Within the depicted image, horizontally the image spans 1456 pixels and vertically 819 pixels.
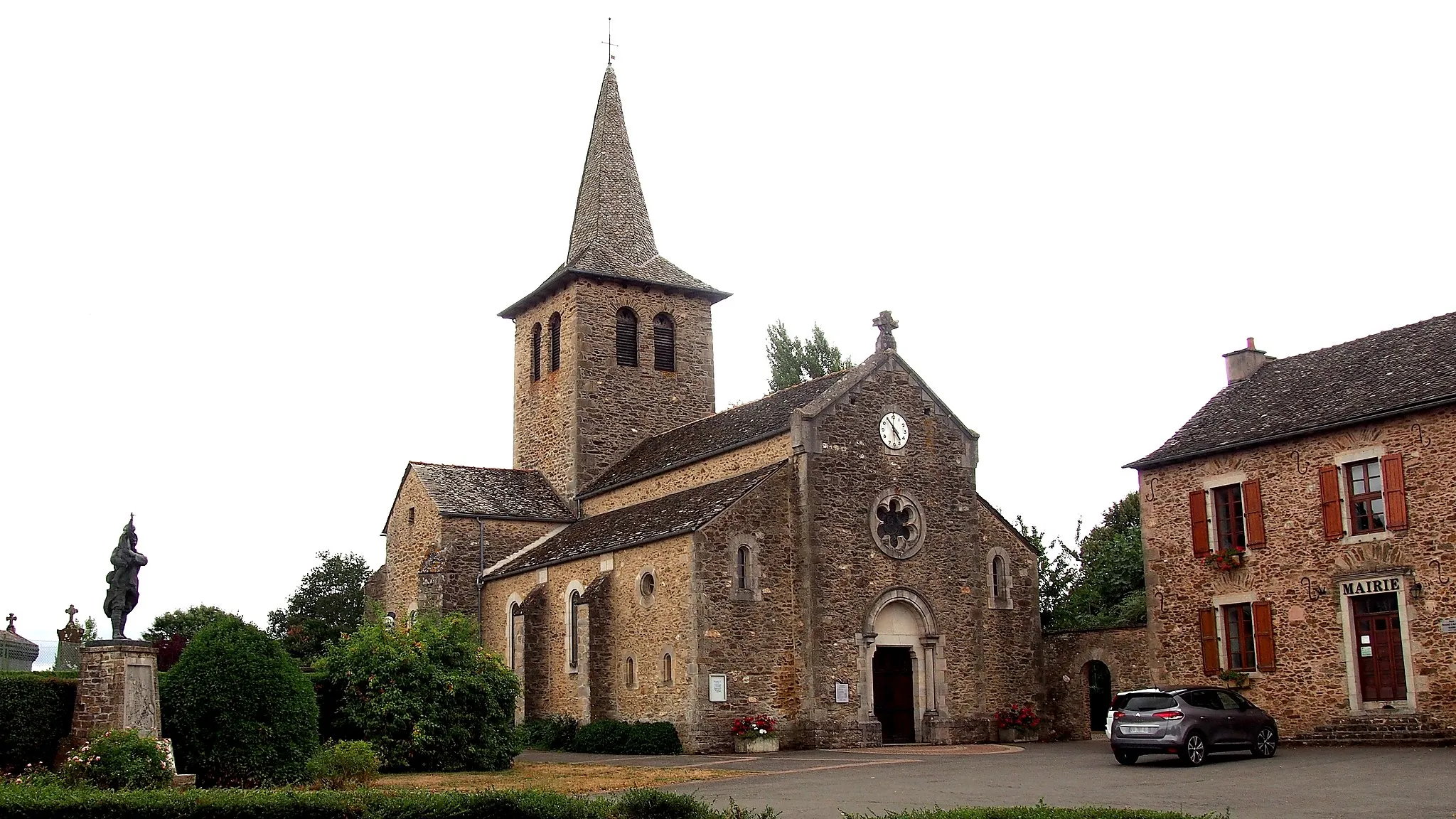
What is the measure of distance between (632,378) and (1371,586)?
21.7 m

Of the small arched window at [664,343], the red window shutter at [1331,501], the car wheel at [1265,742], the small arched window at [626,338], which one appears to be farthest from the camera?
the small arched window at [664,343]

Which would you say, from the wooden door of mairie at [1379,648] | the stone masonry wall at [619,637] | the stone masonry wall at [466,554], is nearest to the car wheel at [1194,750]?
the wooden door of mairie at [1379,648]

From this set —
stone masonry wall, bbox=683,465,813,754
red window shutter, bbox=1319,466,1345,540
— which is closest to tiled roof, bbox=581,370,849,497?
stone masonry wall, bbox=683,465,813,754

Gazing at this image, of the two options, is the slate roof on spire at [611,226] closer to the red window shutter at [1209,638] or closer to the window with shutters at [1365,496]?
the red window shutter at [1209,638]

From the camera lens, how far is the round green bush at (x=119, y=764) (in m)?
17.1

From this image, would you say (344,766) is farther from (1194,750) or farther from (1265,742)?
(1265,742)

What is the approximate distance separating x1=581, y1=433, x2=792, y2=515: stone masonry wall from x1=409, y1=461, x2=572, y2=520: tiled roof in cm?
164

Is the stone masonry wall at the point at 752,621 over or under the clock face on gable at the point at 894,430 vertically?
under

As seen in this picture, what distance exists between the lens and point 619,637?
30.0 meters

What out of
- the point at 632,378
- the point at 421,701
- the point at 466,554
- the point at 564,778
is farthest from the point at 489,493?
the point at 564,778

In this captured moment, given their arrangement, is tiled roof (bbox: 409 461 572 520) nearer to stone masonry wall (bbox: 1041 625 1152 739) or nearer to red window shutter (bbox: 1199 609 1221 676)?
stone masonry wall (bbox: 1041 625 1152 739)

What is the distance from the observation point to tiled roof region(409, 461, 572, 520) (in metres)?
36.7

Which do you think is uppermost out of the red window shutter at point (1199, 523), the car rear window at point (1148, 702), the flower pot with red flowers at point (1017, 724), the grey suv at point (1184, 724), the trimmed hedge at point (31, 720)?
the red window shutter at point (1199, 523)

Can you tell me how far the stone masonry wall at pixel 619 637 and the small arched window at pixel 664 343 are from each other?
9.06m
